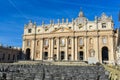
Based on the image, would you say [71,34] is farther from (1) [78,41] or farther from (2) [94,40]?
(2) [94,40]

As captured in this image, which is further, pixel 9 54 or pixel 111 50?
pixel 9 54

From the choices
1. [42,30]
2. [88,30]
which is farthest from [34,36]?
[88,30]

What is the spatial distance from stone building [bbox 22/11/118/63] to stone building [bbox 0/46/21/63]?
10.5ft

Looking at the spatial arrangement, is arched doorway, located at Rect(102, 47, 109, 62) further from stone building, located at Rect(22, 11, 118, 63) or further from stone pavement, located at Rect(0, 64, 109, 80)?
stone pavement, located at Rect(0, 64, 109, 80)

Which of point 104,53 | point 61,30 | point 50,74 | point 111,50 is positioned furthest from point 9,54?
point 50,74

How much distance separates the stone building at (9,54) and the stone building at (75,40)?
3205 mm

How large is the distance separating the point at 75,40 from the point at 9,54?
969 inches

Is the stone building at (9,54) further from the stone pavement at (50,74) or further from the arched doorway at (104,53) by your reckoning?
the stone pavement at (50,74)

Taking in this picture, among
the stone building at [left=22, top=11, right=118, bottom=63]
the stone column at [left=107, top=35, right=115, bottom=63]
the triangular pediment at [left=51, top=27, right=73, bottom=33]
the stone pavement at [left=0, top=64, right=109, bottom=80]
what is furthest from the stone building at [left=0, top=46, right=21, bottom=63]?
the stone pavement at [left=0, top=64, right=109, bottom=80]

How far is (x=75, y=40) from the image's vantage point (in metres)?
70.2

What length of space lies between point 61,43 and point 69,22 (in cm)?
807

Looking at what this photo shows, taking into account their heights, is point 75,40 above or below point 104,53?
above

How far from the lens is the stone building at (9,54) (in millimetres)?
69844

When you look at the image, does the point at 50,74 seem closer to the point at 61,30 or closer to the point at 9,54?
the point at 61,30
